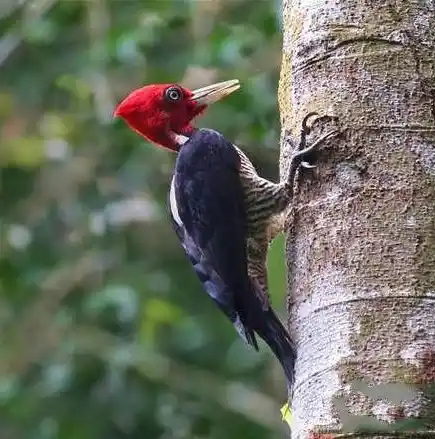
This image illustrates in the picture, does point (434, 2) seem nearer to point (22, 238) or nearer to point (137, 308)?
point (137, 308)

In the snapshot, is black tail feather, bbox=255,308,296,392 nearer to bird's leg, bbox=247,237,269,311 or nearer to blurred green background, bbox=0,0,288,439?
bird's leg, bbox=247,237,269,311

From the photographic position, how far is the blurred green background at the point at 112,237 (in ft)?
14.3

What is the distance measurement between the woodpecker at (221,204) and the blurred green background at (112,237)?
0.88 metres

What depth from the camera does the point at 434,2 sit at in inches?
99.7

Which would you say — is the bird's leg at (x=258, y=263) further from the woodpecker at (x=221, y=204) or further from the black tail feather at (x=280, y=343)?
the black tail feather at (x=280, y=343)

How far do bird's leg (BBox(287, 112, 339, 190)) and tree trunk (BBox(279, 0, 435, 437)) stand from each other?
0.02 metres

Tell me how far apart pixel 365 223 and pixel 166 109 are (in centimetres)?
102

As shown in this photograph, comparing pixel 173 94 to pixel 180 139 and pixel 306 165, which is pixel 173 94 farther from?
pixel 306 165

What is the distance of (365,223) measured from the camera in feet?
7.52

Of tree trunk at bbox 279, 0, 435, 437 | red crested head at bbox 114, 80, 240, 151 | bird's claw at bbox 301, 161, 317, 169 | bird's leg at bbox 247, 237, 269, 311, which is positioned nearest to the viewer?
tree trunk at bbox 279, 0, 435, 437

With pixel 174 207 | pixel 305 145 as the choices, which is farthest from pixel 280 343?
pixel 174 207

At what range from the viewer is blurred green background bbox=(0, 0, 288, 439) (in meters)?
4.37

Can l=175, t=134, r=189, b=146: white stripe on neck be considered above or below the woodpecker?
above

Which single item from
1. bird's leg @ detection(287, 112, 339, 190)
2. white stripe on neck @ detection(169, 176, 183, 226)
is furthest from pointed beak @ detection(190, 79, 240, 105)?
bird's leg @ detection(287, 112, 339, 190)
